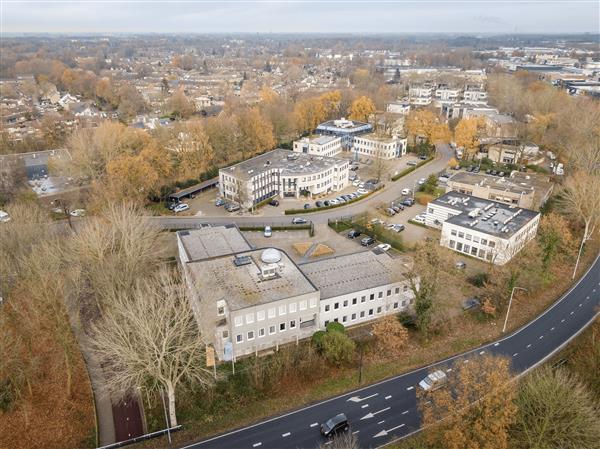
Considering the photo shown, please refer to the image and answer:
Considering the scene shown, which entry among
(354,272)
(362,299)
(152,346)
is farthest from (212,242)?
(152,346)

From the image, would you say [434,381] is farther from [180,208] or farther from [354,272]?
[180,208]

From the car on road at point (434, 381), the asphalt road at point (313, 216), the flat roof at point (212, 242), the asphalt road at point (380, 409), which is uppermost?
the flat roof at point (212, 242)

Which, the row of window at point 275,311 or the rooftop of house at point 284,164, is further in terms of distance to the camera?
the rooftop of house at point 284,164

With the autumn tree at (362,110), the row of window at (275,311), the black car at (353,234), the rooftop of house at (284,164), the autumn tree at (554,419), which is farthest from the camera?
the autumn tree at (362,110)

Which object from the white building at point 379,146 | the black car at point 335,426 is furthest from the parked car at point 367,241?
the white building at point 379,146

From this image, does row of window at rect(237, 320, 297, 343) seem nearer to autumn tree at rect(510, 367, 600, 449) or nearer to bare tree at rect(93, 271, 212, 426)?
bare tree at rect(93, 271, 212, 426)

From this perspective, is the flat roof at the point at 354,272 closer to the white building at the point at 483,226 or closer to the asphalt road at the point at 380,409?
the asphalt road at the point at 380,409

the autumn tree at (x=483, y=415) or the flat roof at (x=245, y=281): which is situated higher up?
the autumn tree at (x=483, y=415)

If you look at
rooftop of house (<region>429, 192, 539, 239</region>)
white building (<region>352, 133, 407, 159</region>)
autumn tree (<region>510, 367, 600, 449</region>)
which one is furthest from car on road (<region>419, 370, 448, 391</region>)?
white building (<region>352, 133, 407, 159</region>)
